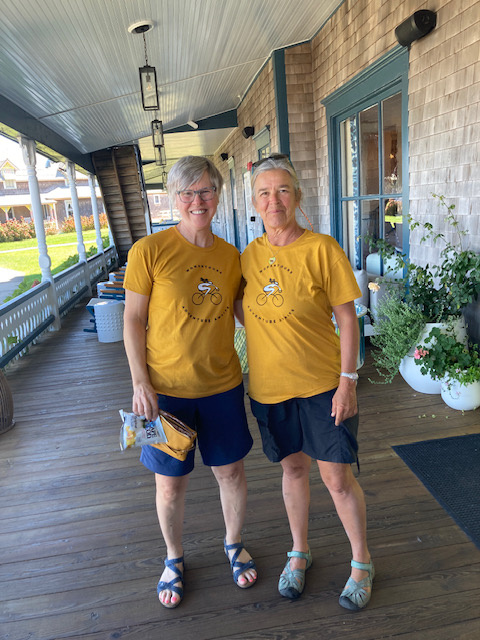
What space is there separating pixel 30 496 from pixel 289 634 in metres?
1.56

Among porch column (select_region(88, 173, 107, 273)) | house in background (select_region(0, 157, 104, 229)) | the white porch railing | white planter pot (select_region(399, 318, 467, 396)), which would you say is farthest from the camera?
porch column (select_region(88, 173, 107, 273))

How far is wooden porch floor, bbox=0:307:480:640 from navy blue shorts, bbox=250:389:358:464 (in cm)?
56

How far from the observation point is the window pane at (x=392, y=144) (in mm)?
3957

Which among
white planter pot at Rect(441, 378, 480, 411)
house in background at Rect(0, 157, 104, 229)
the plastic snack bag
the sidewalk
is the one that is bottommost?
white planter pot at Rect(441, 378, 480, 411)

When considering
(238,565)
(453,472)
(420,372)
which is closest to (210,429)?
(238,565)

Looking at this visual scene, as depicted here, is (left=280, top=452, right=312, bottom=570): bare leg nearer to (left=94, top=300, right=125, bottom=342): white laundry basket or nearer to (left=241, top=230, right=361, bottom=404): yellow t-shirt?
(left=241, top=230, right=361, bottom=404): yellow t-shirt

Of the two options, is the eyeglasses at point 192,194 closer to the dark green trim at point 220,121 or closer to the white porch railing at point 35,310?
the white porch railing at point 35,310

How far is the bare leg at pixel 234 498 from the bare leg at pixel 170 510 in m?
0.14

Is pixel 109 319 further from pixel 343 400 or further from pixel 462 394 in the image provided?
pixel 343 400

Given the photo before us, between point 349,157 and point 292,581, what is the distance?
14.3ft

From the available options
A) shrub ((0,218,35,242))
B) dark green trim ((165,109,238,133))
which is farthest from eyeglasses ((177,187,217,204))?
dark green trim ((165,109,238,133))

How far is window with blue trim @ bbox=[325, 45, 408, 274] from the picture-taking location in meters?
3.90

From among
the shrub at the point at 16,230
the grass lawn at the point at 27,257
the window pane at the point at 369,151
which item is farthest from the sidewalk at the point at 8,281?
the window pane at the point at 369,151

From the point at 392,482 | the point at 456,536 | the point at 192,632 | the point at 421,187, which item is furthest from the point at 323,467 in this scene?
the point at 421,187
